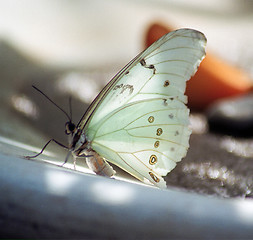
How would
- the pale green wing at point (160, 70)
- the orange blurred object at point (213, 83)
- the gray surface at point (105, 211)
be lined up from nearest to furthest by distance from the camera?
the gray surface at point (105, 211), the pale green wing at point (160, 70), the orange blurred object at point (213, 83)

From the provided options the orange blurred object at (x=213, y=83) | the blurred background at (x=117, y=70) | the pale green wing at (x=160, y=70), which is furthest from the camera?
the orange blurred object at (x=213, y=83)

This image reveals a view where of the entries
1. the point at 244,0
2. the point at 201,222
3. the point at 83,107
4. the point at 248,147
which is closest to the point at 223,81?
the point at 248,147

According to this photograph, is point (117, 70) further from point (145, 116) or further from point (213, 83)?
point (145, 116)

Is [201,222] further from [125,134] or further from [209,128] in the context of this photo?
[209,128]

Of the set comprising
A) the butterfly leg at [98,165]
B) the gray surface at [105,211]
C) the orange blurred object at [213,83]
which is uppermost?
the orange blurred object at [213,83]

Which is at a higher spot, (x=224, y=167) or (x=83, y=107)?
(x=83, y=107)

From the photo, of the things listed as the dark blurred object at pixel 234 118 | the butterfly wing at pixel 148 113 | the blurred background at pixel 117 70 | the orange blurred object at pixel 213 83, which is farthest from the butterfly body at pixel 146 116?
the orange blurred object at pixel 213 83

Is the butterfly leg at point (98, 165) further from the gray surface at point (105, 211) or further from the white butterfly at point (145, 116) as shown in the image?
the gray surface at point (105, 211)
